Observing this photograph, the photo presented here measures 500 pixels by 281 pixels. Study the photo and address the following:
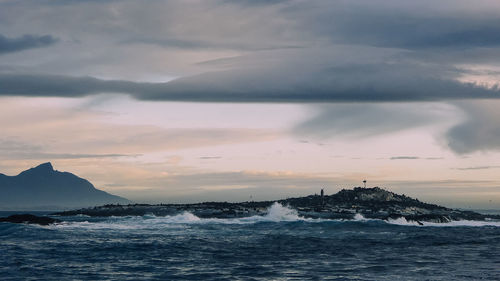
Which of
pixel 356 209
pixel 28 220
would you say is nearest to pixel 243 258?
pixel 28 220

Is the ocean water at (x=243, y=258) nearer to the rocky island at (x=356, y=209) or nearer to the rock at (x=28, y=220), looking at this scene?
the rock at (x=28, y=220)

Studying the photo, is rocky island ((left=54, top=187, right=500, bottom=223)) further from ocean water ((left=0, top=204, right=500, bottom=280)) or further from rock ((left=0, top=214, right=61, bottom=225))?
ocean water ((left=0, top=204, right=500, bottom=280))

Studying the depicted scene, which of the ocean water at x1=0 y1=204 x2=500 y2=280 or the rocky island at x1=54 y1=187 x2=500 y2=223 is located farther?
the rocky island at x1=54 y1=187 x2=500 y2=223

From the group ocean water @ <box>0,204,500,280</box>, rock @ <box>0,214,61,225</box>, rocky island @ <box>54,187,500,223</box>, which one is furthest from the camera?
rocky island @ <box>54,187,500,223</box>

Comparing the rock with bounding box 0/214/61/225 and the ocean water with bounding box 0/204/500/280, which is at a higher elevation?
the rock with bounding box 0/214/61/225

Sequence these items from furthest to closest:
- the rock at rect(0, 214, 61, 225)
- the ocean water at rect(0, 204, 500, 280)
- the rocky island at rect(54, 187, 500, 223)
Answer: the rocky island at rect(54, 187, 500, 223) → the rock at rect(0, 214, 61, 225) → the ocean water at rect(0, 204, 500, 280)

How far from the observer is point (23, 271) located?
37312 millimetres

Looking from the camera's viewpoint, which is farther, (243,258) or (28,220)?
(28,220)

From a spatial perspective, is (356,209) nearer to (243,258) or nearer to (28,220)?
(28,220)

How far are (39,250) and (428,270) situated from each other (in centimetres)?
3292

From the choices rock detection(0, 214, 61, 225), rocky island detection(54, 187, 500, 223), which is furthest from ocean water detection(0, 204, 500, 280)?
rocky island detection(54, 187, 500, 223)

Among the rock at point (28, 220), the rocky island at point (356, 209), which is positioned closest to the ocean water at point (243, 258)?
the rock at point (28, 220)

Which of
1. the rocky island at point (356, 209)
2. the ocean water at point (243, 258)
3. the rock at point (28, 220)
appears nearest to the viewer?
the ocean water at point (243, 258)

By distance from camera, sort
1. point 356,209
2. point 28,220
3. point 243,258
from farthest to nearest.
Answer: point 356,209
point 28,220
point 243,258
